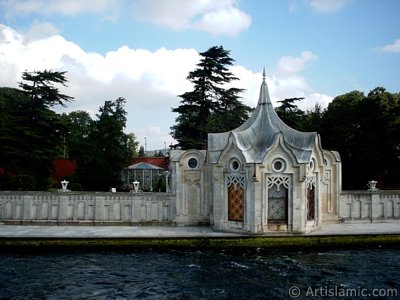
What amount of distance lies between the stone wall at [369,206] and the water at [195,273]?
5.49 metres

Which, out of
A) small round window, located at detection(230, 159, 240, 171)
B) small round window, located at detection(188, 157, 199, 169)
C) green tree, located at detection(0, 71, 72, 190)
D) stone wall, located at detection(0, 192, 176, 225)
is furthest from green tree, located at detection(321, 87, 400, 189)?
green tree, located at detection(0, 71, 72, 190)

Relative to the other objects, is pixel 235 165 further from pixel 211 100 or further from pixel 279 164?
pixel 211 100

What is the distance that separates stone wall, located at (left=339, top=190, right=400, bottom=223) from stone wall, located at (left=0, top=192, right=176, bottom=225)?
10817mm

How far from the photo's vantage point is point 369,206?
25.0 meters

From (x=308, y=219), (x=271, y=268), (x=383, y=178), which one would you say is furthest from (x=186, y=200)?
(x=383, y=178)

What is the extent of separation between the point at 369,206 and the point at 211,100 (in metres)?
19.7

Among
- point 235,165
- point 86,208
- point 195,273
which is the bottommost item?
point 195,273

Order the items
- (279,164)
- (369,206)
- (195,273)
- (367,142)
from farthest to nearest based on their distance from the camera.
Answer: (367,142) < (369,206) < (279,164) < (195,273)

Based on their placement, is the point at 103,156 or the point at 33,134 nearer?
the point at 33,134

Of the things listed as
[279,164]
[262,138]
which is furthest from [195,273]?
[262,138]

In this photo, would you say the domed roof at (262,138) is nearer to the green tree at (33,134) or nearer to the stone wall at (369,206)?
the stone wall at (369,206)

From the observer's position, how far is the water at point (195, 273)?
1375cm

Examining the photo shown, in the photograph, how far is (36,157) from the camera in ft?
99.5

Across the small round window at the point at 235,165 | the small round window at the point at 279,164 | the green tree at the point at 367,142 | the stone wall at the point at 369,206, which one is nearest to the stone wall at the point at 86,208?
the small round window at the point at 235,165
